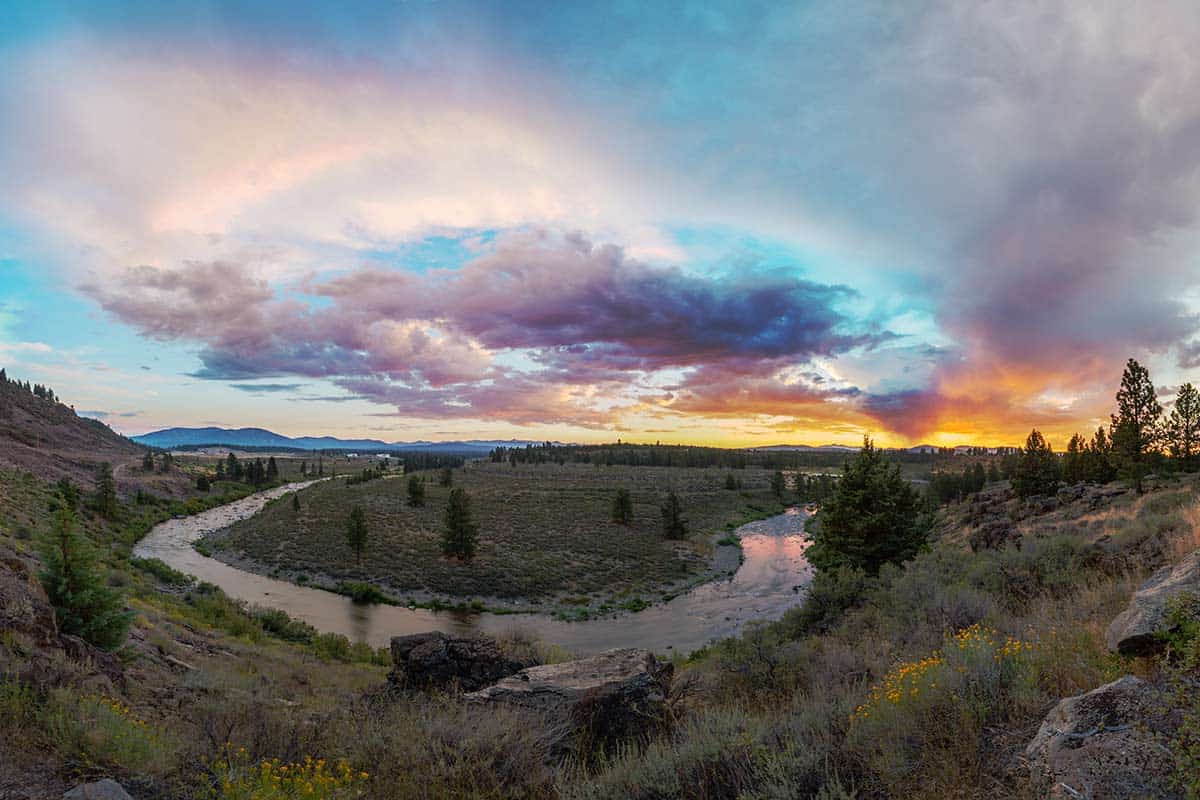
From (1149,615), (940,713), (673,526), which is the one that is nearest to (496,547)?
(673,526)

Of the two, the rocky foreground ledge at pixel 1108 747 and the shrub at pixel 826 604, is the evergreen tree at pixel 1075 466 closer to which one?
the shrub at pixel 826 604

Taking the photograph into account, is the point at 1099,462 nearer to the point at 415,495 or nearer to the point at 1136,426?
the point at 1136,426

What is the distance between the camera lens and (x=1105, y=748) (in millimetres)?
3516

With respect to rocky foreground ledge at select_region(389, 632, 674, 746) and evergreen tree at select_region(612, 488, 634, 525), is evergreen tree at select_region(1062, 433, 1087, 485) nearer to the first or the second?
evergreen tree at select_region(612, 488, 634, 525)

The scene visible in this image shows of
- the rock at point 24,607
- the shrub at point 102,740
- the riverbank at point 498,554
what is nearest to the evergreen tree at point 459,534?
the riverbank at point 498,554

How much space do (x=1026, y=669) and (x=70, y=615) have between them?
15651mm

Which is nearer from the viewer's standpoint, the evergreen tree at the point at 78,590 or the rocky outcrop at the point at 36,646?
the rocky outcrop at the point at 36,646

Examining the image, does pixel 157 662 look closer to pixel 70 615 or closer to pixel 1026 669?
pixel 70 615

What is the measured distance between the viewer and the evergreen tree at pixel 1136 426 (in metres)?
36.8

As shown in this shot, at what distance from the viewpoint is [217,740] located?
20.1ft

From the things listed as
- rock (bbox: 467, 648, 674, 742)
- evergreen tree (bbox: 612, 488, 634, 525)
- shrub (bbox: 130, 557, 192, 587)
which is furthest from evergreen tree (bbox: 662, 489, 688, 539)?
rock (bbox: 467, 648, 674, 742)

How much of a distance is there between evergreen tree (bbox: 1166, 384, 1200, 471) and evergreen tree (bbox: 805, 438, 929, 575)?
30.2 m

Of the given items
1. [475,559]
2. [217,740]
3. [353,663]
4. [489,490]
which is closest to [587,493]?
[489,490]

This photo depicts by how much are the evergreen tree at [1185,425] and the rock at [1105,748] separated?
4843cm
